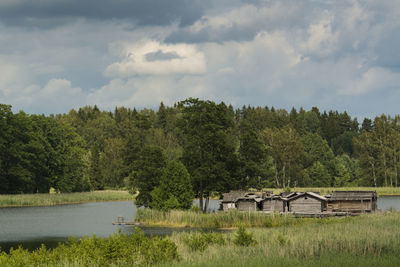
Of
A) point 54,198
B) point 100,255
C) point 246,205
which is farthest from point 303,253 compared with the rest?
point 54,198

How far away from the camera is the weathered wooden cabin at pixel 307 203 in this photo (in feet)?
224

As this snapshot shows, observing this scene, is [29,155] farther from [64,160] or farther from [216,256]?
[216,256]

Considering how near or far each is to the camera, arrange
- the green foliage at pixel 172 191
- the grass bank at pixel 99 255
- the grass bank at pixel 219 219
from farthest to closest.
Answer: the green foliage at pixel 172 191 < the grass bank at pixel 219 219 < the grass bank at pixel 99 255

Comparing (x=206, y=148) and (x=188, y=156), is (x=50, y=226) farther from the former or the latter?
(x=206, y=148)

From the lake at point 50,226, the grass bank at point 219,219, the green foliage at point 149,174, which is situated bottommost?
the lake at point 50,226

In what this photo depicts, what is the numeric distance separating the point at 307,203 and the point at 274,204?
4429mm

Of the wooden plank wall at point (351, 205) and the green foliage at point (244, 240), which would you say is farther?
the wooden plank wall at point (351, 205)

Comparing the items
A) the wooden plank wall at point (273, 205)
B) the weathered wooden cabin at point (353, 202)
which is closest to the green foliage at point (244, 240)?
the weathered wooden cabin at point (353, 202)

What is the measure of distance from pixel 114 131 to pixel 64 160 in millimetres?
72684

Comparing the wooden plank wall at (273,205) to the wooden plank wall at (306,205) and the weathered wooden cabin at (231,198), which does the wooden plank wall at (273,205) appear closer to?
the wooden plank wall at (306,205)

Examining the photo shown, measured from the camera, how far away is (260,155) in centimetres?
8000

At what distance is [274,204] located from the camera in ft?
233

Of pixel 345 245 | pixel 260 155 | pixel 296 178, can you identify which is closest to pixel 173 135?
pixel 296 178

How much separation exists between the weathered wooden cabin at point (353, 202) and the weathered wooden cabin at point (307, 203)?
133 centimetres
